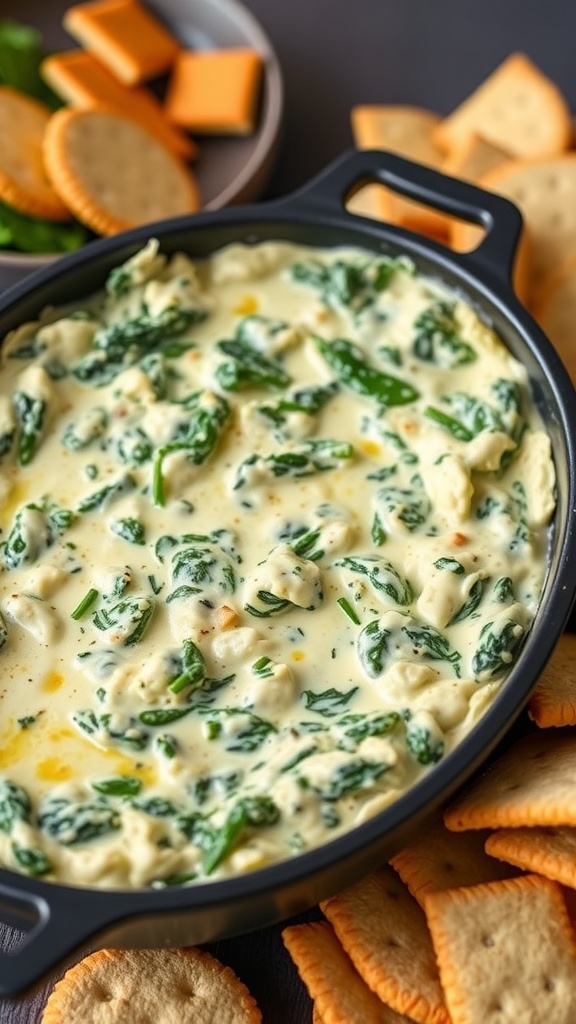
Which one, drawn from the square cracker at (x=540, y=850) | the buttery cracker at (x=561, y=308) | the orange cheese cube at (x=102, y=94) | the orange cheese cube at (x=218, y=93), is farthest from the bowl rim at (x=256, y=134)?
the square cracker at (x=540, y=850)

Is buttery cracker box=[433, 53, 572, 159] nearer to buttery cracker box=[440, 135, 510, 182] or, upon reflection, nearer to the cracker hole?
buttery cracker box=[440, 135, 510, 182]

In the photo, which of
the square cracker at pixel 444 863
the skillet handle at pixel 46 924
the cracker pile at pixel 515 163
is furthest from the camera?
the cracker pile at pixel 515 163

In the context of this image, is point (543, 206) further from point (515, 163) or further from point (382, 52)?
point (382, 52)

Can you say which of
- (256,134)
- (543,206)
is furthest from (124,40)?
(543,206)

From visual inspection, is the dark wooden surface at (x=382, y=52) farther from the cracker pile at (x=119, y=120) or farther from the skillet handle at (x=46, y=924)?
the skillet handle at (x=46, y=924)

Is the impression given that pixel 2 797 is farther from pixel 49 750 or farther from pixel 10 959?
pixel 10 959

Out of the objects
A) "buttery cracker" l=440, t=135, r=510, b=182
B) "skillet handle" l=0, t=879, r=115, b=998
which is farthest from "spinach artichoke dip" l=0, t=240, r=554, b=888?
"buttery cracker" l=440, t=135, r=510, b=182
